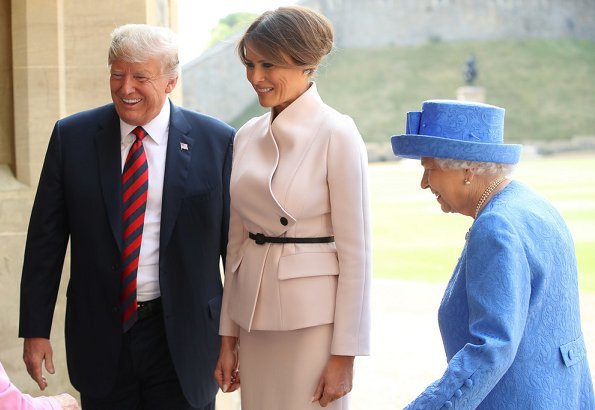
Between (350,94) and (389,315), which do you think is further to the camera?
(350,94)

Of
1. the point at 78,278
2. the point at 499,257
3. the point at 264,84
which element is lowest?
the point at 78,278

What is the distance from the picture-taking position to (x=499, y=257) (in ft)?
7.39

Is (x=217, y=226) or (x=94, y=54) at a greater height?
(x=94, y=54)

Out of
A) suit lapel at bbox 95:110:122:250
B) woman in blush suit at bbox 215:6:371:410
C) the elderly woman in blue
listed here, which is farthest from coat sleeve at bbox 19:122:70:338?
the elderly woman in blue

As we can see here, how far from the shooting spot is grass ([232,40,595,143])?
141 ft

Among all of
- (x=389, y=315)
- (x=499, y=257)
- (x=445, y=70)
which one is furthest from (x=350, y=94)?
(x=499, y=257)

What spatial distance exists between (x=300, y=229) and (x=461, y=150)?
64cm

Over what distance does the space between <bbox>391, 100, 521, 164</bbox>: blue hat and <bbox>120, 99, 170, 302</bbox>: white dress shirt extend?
1.06 m

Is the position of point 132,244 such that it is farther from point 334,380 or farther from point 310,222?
point 334,380

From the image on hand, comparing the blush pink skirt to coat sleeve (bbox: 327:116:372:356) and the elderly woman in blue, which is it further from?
the elderly woman in blue

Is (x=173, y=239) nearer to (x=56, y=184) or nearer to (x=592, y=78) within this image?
(x=56, y=184)

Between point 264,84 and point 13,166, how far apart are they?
2519 millimetres

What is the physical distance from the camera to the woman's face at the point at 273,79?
9.46 ft

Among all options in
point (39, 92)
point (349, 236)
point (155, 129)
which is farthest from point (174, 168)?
point (39, 92)
